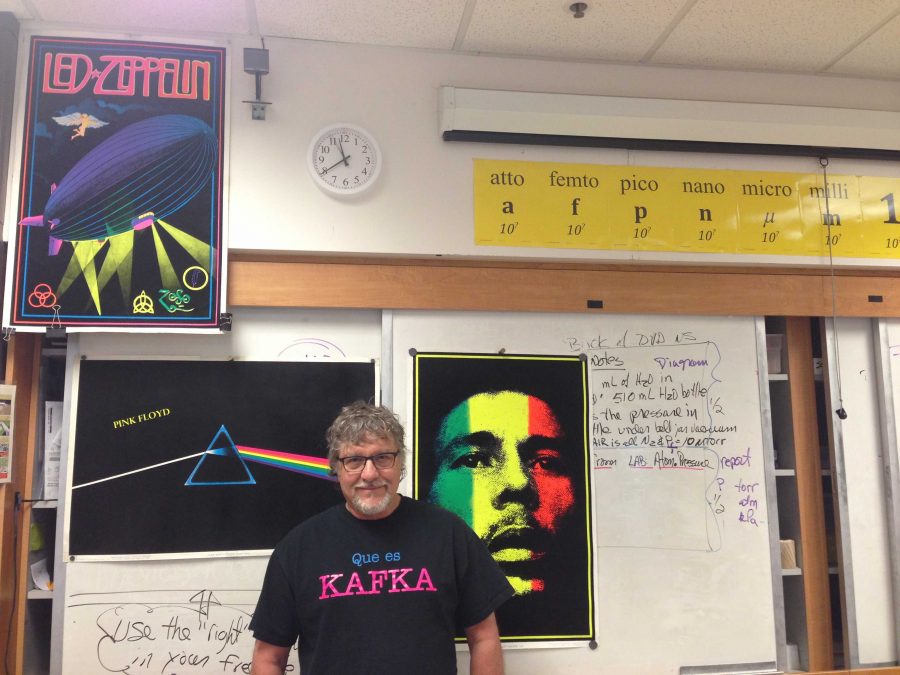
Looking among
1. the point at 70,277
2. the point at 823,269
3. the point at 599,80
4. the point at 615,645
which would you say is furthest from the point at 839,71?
the point at 70,277

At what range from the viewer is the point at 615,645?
240 cm

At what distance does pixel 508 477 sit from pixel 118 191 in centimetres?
164

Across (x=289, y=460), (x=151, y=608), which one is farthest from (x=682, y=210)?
(x=151, y=608)

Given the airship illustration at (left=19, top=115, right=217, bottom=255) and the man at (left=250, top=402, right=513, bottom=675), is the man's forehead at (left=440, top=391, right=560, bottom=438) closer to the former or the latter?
the man at (left=250, top=402, right=513, bottom=675)

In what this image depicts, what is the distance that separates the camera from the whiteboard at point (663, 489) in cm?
242

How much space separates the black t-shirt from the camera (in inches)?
64.2

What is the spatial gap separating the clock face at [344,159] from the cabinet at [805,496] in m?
1.68

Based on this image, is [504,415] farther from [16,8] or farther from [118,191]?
[16,8]

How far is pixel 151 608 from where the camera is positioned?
2236mm

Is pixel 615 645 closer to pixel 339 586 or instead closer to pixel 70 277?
pixel 339 586

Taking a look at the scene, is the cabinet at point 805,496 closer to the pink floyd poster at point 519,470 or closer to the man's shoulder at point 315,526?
the pink floyd poster at point 519,470

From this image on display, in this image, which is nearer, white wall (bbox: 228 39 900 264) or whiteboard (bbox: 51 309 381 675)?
whiteboard (bbox: 51 309 381 675)

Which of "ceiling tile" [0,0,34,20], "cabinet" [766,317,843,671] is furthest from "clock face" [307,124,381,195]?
"cabinet" [766,317,843,671]

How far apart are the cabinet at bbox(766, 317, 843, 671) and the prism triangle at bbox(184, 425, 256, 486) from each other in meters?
1.96
